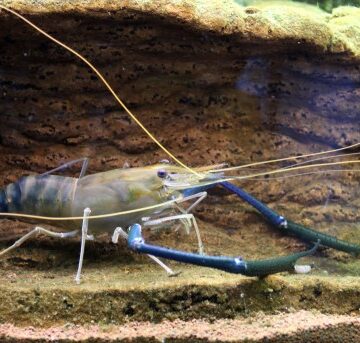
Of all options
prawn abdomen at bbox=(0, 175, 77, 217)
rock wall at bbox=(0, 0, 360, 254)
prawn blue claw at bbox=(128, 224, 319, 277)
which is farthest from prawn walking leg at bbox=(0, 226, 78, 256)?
prawn blue claw at bbox=(128, 224, 319, 277)

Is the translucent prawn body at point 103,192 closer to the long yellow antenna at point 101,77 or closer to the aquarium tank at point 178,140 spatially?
the aquarium tank at point 178,140

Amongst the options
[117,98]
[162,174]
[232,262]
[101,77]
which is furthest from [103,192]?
[232,262]

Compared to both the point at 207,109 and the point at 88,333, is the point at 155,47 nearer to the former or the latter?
the point at 207,109

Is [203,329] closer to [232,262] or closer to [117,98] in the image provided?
[232,262]

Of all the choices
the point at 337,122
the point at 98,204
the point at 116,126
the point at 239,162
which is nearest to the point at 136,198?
the point at 98,204

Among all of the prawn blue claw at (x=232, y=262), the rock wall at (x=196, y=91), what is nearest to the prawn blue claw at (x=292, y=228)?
the rock wall at (x=196, y=91)

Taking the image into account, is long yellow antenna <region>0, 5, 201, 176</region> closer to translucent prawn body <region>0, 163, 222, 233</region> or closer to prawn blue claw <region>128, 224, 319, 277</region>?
translucent prawn body <region>0, 163, 222, 233</region>
